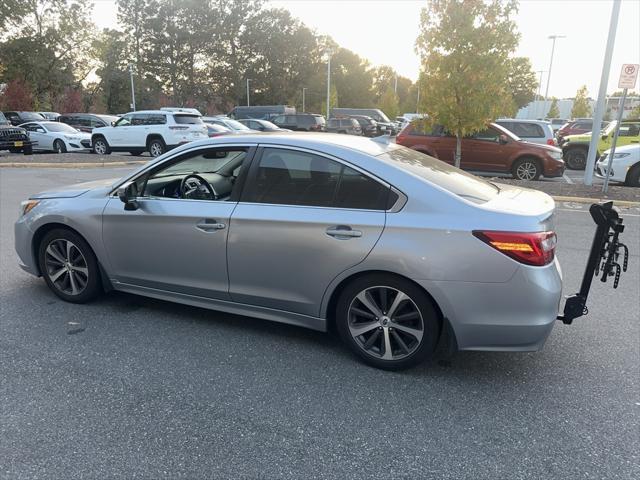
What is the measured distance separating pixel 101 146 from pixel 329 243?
19.8 meters

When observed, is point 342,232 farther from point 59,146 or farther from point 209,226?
point 59,146

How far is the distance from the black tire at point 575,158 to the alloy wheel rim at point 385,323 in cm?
1729

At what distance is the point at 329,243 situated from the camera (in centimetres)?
328

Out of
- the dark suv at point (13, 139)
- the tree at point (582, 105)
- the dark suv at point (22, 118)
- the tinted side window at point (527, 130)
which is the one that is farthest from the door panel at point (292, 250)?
the tree at point (582, 105)

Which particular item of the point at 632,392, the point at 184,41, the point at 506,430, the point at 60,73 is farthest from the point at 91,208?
the point at 184,41

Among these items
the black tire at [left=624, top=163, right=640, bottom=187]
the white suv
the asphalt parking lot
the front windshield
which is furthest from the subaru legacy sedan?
the front windshield

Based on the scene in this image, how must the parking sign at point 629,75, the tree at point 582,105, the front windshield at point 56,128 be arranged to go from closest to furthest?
the parking sign at point 629,75 → the front windshield at point 56,128 → the tree at point 582,105

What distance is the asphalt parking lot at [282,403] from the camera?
2.46 meters

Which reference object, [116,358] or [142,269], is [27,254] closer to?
[142,269]

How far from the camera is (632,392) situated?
3.12 metres

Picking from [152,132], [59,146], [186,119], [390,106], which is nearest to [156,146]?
[152,132]

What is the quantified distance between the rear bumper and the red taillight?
6 centimetres

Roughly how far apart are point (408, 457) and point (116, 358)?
2.11 metres

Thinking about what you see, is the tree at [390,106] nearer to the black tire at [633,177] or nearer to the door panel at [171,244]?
the black tire at [633,177]
